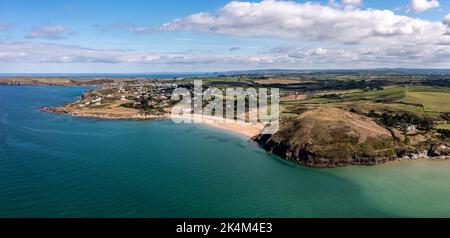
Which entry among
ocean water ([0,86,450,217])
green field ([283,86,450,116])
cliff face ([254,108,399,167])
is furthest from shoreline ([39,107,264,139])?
green field ([283,86,450,116])

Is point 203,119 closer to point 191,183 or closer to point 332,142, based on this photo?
point 332,142

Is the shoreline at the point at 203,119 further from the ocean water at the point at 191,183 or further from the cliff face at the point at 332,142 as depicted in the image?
the cliff face at the point at 332,142

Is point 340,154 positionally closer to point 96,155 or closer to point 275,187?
point 275,187

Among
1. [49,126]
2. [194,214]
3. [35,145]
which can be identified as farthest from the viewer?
[49,126]

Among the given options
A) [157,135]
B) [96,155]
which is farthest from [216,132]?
[96,155]

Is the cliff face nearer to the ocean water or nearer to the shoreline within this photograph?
the ocean water
